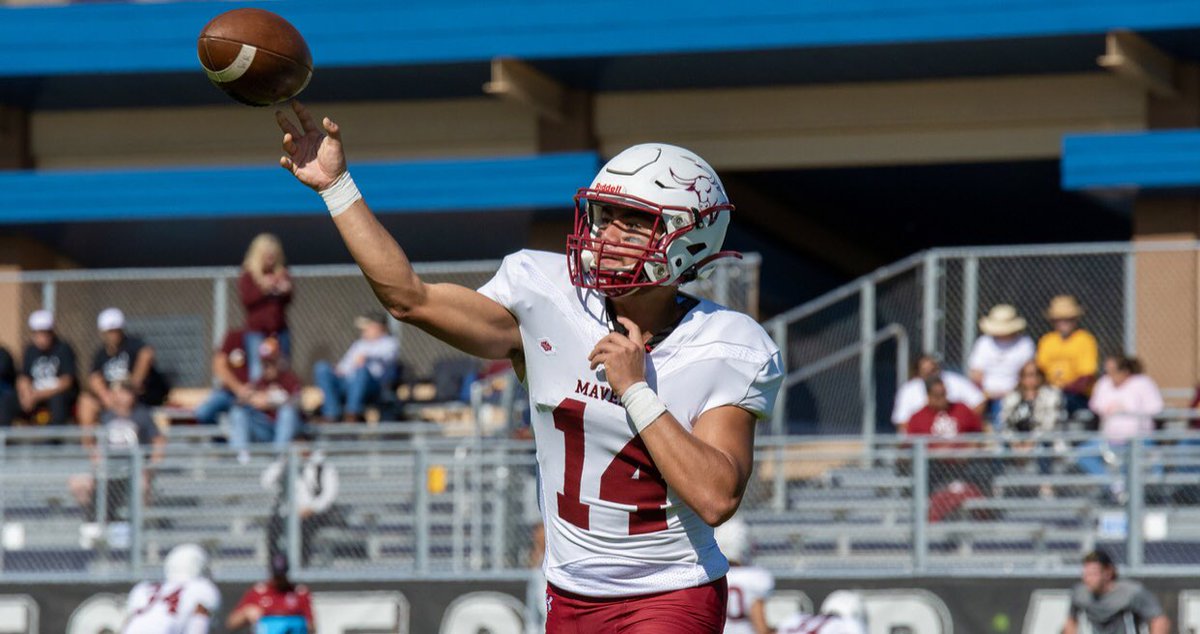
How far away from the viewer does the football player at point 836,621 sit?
10.2 metres

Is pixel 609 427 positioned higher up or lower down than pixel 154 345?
lower down

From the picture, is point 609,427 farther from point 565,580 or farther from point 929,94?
point 929,94

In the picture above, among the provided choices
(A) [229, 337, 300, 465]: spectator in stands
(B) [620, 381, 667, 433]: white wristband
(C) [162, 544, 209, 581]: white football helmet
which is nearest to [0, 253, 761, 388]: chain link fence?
(A) [229, 337, 300, 465]: spectator in stands

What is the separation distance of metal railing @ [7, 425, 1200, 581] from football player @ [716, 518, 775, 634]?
73.3 inches

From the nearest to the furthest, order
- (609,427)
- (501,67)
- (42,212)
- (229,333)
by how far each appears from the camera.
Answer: (609,427) → (229,333) → (501,67) → (42,212)

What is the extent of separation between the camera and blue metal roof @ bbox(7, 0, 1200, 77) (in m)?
15.2

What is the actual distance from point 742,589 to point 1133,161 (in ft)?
20.7

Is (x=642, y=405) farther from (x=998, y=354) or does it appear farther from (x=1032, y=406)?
(x=998, y=354)

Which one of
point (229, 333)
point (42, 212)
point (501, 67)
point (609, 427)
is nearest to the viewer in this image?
point (609, 427)

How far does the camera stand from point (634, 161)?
186 inches

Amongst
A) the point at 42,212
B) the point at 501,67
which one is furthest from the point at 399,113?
the point at 42,212

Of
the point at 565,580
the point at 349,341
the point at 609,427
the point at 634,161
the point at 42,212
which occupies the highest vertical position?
the point at 42,212

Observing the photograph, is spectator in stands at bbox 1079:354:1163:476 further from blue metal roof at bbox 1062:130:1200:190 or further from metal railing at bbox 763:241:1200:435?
blue metal roof at bbox 1062:130:1200:190

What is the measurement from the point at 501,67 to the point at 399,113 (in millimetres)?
2060
